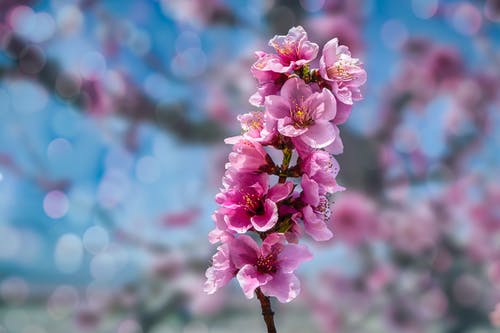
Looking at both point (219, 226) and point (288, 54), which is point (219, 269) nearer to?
point (219, 226)

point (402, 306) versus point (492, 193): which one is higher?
point (492, 193)

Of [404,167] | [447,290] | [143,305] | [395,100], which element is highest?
[395,100]

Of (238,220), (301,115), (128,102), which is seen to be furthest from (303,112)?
(128,102)

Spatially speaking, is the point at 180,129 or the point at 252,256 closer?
the point at 252,256

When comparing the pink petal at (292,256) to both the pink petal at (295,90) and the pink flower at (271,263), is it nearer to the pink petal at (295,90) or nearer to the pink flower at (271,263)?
the pink flower at (271,263)

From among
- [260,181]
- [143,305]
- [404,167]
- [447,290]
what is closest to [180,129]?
[143,305]

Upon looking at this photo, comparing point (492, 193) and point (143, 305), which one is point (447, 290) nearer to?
point (492, 193)

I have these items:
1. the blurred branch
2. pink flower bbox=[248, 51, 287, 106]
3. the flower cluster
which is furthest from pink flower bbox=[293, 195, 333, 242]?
the blurred branch
